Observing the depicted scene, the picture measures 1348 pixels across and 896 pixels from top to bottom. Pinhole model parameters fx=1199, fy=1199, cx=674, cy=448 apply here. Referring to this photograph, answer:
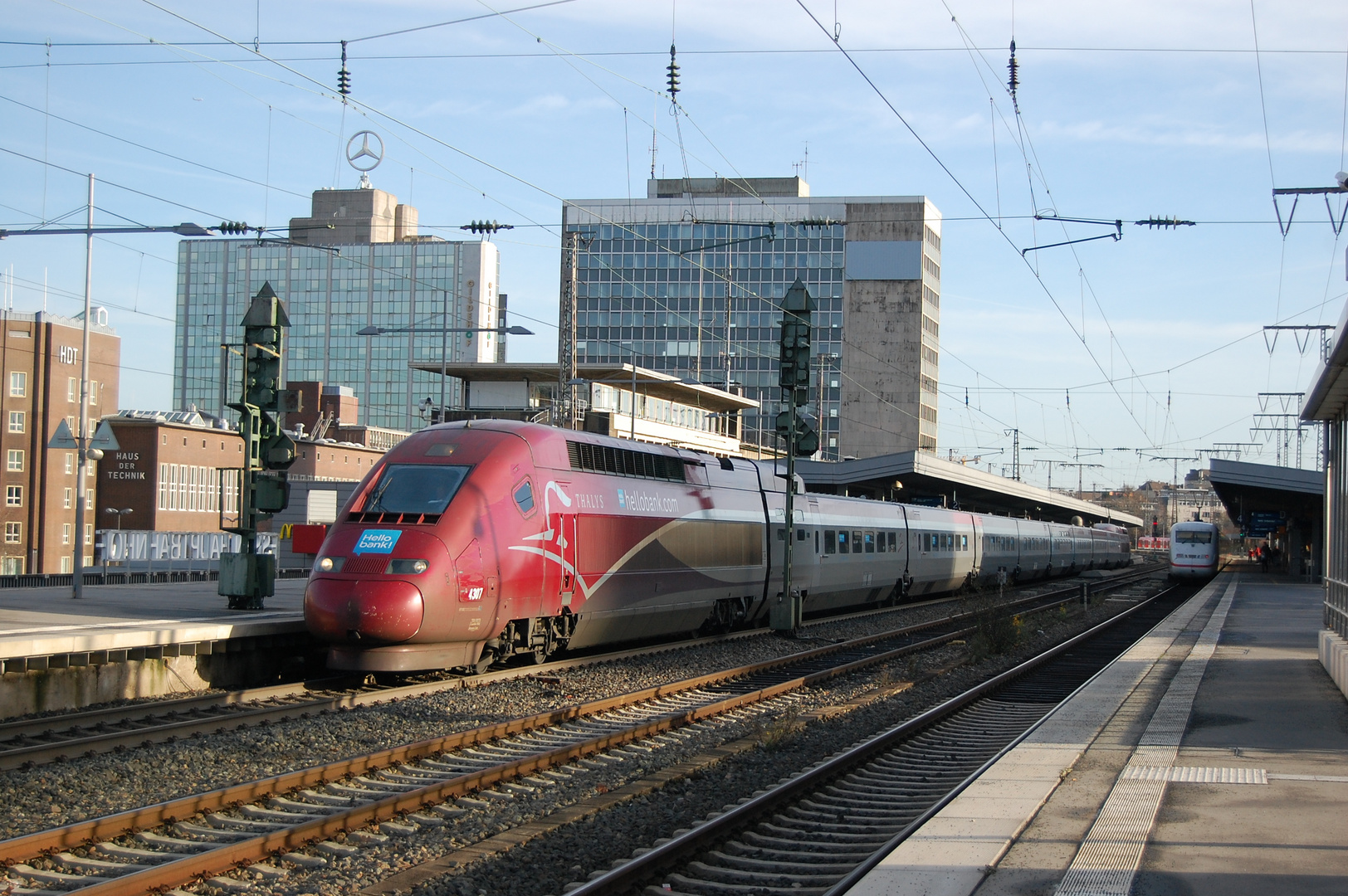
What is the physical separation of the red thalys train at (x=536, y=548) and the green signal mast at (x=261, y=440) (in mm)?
3315

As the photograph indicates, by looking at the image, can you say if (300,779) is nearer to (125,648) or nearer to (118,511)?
(125,648)

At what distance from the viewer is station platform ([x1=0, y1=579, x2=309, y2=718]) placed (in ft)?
41.2

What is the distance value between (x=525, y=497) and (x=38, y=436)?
68.9 meters

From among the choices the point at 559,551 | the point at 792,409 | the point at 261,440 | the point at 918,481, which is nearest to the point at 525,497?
the point at 559,551

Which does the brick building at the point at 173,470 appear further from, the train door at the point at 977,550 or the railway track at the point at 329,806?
the railway track at the point at 329,806

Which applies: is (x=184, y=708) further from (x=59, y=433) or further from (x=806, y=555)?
(x=806, y=555)

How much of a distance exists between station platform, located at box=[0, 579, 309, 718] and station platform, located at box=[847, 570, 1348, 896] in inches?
363

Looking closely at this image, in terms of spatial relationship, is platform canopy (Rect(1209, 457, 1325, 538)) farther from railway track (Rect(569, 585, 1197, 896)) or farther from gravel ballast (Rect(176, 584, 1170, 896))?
gravel ballast (Rect(176, 584, 1170, 896))

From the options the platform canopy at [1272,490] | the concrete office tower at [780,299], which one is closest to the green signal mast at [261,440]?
the platform canopy at [1272,490]

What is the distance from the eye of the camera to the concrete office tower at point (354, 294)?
134375mm

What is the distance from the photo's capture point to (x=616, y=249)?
373ft

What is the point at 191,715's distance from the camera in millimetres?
12133

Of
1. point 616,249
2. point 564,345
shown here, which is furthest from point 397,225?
point 564,345

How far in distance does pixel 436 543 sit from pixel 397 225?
12417cm
